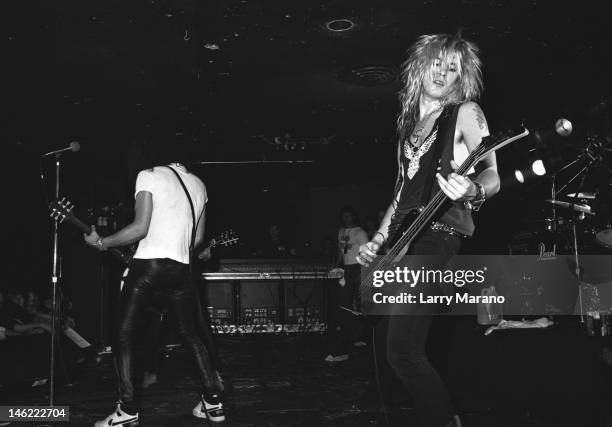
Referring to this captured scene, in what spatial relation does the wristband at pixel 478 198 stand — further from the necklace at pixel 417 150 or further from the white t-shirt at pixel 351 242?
the white t-shirt at pixel 351 242

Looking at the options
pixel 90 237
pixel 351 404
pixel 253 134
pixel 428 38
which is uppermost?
pixel 253 134

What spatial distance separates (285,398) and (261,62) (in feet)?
11.5

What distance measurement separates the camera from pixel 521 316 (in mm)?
5820

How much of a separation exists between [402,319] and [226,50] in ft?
13.7

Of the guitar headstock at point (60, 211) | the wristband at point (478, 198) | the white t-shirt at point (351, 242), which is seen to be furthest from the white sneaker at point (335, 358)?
the wristband at point (478, 198)

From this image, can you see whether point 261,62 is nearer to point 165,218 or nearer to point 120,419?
point 165,218

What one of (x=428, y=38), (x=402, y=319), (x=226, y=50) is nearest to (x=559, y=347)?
(x=402, y=319)

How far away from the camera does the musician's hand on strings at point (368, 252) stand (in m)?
2.10

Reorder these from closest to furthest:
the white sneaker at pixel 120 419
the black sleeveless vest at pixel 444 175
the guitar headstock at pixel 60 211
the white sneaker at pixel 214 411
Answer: the black sleeveless vest at pixel 444 175
the white sneaker at pixel 120 419
the white sneaker at pixel 214 411
the guitar headstock at pixel 60 211

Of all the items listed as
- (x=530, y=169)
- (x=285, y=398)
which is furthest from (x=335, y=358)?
(x=530, y=169)

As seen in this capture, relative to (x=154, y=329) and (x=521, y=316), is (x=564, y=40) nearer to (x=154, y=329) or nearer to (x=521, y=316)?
(x=521, y=316)

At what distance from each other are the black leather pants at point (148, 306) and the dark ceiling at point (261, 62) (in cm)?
240

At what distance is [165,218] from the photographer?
3012mm

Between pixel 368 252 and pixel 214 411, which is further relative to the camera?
pixel 214 411
